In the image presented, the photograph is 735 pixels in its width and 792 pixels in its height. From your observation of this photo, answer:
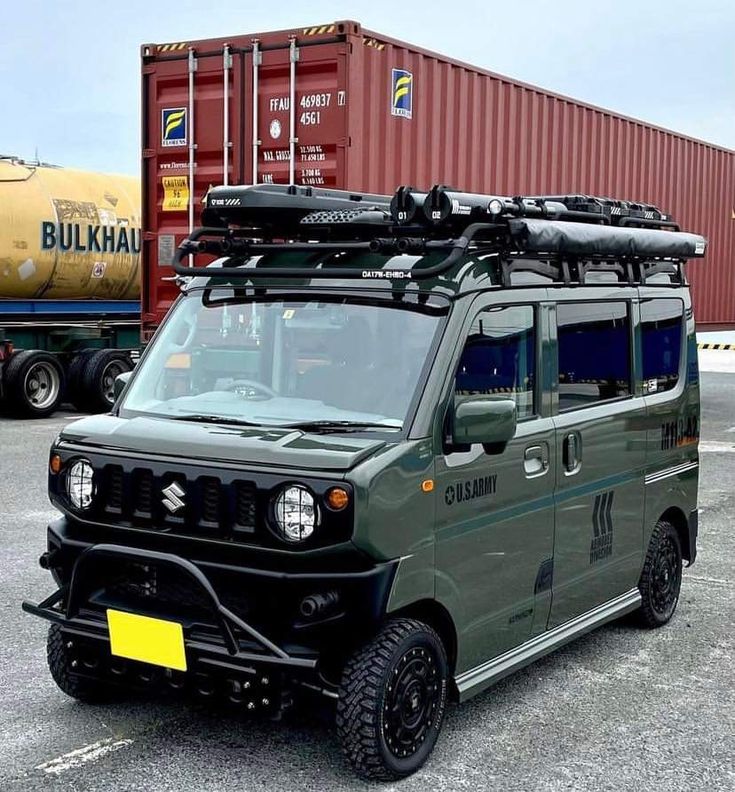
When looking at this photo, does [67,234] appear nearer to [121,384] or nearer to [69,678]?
[121,384]

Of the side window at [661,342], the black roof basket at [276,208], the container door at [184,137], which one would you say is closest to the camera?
the black roof basket at [276,208]

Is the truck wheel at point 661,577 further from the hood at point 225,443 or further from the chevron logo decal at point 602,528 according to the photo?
the hood at point 225,443

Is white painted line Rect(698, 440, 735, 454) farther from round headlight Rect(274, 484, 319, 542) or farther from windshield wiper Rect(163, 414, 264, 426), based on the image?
round headlight Rect(274, 484, 319, 542)

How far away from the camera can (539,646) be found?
16.0 feet

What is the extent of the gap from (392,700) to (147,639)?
86cm

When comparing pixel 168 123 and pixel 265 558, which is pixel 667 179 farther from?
pixel 265 558

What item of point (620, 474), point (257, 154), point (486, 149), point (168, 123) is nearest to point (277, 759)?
point (620, 474)

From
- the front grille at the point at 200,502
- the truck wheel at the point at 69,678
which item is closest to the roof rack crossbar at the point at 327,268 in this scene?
the front grille at the point at 200,502

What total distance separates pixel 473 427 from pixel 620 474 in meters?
1.54

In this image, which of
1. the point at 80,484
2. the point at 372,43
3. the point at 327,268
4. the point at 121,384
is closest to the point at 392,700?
the point at 80,484

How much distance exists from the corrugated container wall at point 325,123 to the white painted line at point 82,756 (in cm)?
698

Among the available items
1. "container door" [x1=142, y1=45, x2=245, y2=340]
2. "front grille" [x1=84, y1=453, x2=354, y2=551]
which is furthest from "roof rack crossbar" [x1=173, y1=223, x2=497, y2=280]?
"container door" [x1=142, y1=45, x2=245, y2=340]

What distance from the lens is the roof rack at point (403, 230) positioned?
4.50 metres

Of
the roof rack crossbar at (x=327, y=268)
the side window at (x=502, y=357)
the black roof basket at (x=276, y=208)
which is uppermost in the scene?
the black roof basket at (x=276, y=208)
